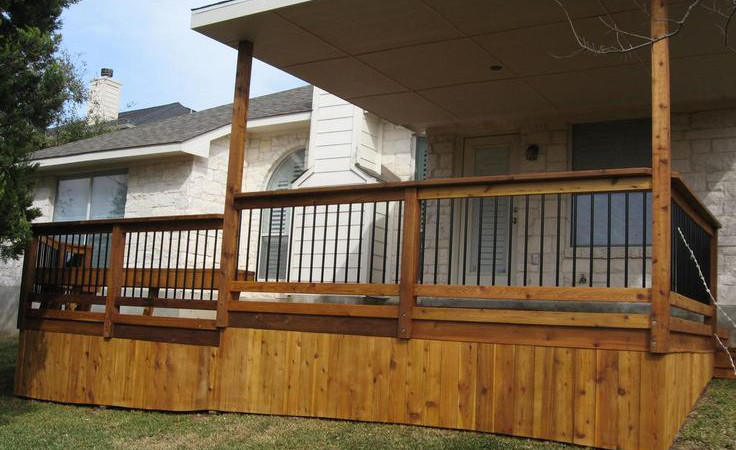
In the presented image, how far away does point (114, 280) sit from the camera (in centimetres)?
772

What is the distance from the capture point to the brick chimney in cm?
2089

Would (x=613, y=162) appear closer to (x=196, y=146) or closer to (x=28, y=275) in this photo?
(x=28, y=275)

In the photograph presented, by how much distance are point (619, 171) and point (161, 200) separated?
32.4 ft

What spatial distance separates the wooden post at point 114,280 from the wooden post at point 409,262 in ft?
10.4

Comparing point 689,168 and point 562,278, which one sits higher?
point 689,168

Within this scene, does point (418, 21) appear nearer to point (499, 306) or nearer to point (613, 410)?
point (499, 306)

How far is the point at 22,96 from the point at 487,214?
5.18 metres

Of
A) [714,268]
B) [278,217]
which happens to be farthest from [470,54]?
[278,217]

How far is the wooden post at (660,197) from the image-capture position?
4.98 metres

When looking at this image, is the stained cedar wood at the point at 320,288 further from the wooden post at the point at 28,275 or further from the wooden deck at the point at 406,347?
the wooden post at the point at 28,275

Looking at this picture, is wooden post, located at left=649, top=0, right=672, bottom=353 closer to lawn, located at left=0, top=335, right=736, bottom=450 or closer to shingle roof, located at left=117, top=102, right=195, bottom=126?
lawn, located at left=0, top=335, right=736, bottom=450

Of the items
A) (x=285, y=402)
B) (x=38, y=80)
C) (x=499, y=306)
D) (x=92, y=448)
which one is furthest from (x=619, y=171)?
(x=38, y=80)

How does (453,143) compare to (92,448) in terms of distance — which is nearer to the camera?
(92,448)

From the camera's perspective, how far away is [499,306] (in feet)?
19.1
